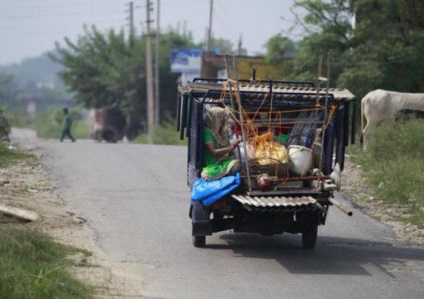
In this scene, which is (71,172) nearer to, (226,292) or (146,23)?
(226,292)

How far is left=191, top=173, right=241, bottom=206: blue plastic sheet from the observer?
11000mm

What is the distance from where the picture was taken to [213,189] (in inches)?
440

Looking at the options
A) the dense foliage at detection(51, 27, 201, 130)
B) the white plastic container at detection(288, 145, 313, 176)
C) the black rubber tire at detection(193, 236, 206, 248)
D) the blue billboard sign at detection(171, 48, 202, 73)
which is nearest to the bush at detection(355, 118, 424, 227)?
the white plastic container at detection(288, 145, 313, 176)

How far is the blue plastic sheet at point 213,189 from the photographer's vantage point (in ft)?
36.1

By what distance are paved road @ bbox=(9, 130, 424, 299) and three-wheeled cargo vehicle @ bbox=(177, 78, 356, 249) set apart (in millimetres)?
462

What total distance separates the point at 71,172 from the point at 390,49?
15049mm

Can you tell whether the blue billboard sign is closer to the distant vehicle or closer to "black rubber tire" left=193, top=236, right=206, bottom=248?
the distant vehicle

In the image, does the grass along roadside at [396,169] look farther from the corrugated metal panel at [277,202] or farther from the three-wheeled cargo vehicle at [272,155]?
the corrugated metal panel at [277,202]

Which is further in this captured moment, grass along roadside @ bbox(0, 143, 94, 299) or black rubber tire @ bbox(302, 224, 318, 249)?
black rubber tire @ bbox(302, 224, 318, 249)

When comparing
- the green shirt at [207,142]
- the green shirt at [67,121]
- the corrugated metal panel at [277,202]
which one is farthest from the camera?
the green shirt at [67,121]

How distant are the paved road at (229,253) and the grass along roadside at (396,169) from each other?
1.44 m

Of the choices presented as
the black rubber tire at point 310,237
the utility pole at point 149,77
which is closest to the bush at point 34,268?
the black rubber tire at point 310,237

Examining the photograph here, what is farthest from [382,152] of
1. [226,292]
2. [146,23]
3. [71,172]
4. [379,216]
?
[146,23]

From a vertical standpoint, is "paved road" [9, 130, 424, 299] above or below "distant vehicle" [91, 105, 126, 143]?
above
